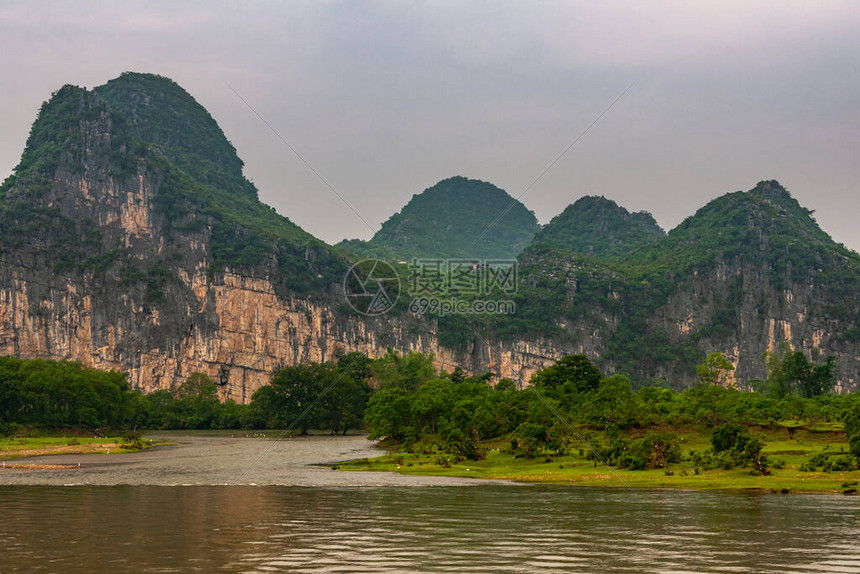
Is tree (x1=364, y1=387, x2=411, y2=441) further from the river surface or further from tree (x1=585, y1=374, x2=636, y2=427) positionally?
the river surface

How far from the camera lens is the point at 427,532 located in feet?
90.4

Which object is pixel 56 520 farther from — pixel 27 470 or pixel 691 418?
pixel 691 418

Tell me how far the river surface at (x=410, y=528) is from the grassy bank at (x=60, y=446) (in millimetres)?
30354

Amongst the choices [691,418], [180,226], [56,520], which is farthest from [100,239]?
[56,520]

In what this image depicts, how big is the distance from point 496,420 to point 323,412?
182ft

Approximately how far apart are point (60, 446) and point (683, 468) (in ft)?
192

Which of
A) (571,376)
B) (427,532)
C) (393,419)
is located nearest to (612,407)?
(393,419)

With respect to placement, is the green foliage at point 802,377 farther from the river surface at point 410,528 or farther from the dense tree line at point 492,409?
the river surface at point 410,528

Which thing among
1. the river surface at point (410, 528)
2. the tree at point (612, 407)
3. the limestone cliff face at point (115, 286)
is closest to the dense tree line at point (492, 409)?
the tree at point (612, 407)

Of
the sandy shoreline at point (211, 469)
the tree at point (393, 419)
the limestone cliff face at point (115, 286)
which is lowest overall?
the sandy shoreline at point (211, 469)

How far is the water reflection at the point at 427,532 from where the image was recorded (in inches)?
869

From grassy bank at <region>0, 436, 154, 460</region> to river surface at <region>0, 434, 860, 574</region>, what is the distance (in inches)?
1195

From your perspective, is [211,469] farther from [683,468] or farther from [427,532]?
[427,532]

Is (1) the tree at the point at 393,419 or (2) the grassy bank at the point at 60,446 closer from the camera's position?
(2) the grassy bank at the point at 60,446
